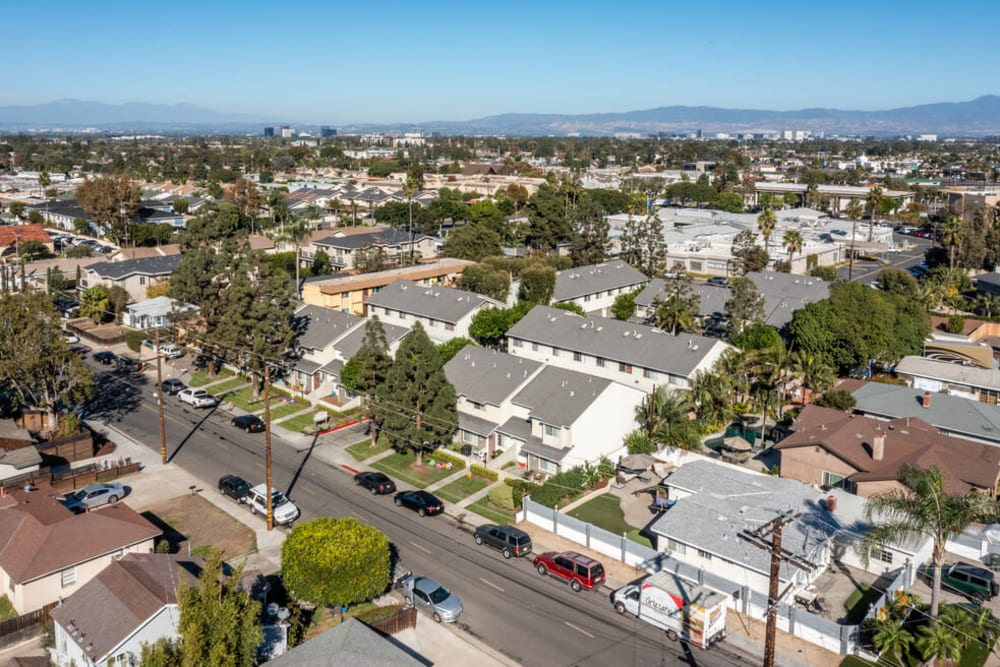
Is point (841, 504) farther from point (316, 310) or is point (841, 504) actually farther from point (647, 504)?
point (316, 310)

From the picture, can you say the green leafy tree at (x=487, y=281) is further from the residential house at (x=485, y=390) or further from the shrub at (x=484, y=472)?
the shrub at (x=484, y=472)

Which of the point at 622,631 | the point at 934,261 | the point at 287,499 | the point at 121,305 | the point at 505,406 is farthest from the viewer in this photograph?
the point at 934,261

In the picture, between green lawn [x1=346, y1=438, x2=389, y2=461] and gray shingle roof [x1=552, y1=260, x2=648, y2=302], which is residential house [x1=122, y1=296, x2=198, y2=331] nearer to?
green lawn [x1=346, y1=438, x2=389, y2=461]

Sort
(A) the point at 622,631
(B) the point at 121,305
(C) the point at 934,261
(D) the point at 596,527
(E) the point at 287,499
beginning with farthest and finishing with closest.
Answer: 1. (C) the point at 934,261
2. (B) the point at 121,305
3. (E) the point at 287,499
4. (D) the point at 596,527
5. (A) the point at 622,631

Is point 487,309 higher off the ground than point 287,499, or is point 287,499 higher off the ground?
point 487,309

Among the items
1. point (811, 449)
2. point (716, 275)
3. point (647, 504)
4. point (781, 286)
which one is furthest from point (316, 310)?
point (716, 275)

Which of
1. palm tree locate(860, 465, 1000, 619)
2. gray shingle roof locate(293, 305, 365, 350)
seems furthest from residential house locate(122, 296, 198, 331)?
palm tree locate(860, 465, 1000, 619)

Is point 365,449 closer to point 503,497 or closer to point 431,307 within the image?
point 503,497
